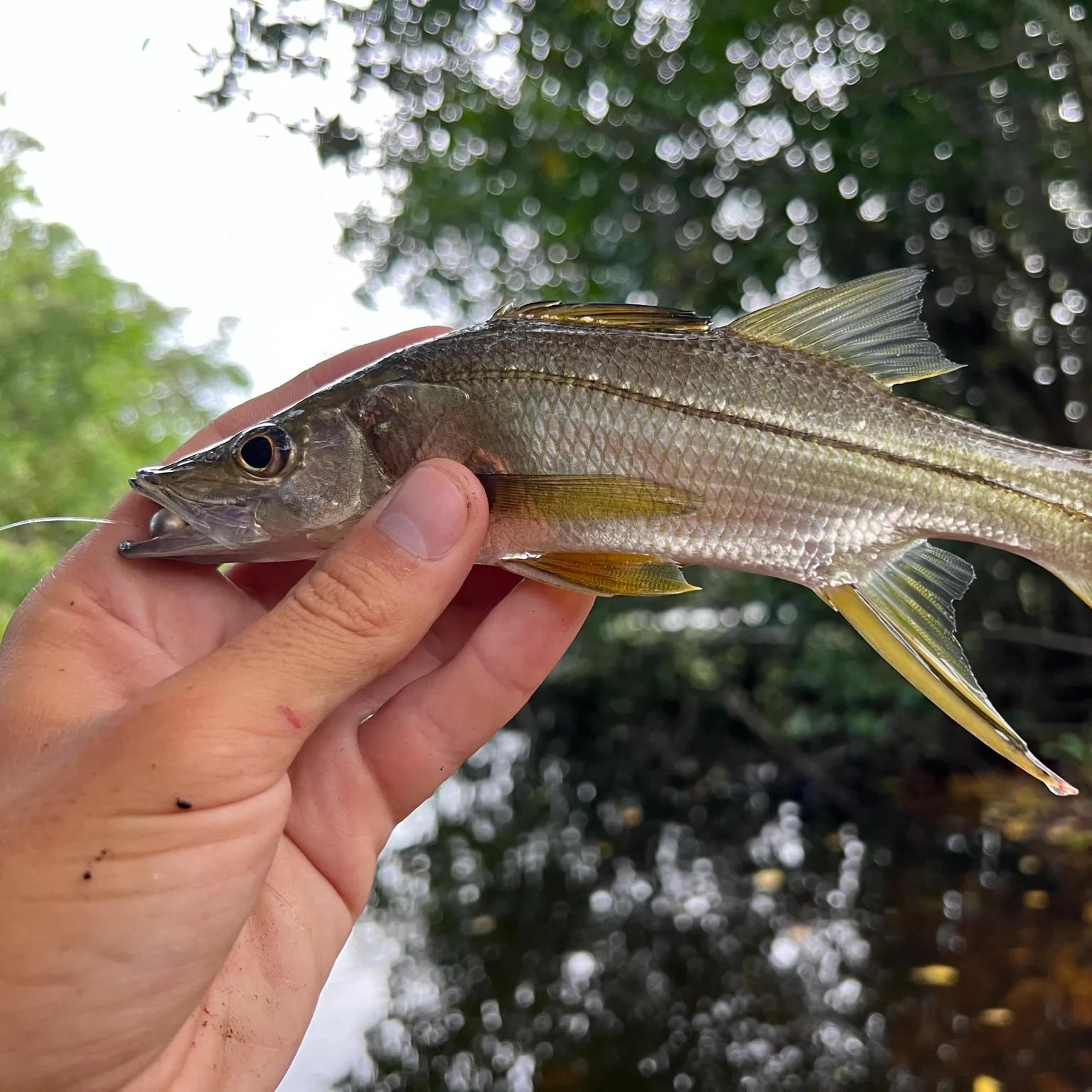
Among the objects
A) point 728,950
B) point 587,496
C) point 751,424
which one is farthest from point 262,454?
point 728,950

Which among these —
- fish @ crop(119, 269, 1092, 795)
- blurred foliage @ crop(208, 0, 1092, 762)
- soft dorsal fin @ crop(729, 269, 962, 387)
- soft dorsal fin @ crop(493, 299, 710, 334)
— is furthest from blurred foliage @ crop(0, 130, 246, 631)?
soft dorsal fin @ crop(729, 269, 962, 387)

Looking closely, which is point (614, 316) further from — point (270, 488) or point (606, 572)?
point (270, 488)

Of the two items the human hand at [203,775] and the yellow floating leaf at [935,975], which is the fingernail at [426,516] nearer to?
the human hand at [203,775]

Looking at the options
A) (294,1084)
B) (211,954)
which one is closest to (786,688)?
(294,1084)

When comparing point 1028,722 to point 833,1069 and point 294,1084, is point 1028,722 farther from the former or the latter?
point 294,1084

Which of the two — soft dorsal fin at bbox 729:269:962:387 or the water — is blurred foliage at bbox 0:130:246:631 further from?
soft dorsal fin at bbox 729:269:962:387
